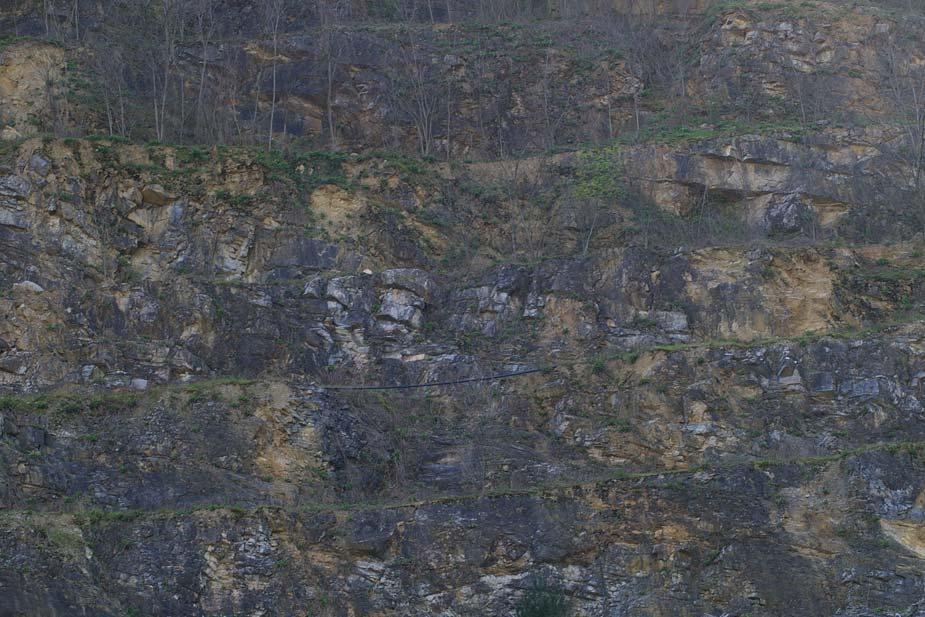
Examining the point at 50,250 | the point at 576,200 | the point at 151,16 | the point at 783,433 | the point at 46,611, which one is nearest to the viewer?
the point at 46,611

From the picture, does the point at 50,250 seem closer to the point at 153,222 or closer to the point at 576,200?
the point at 153,222

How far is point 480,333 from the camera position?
29.1 metres

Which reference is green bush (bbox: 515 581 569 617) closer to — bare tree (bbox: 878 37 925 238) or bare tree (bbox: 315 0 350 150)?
bare tree (bbox: 878 37 925 238)

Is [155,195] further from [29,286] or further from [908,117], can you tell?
[908,117]

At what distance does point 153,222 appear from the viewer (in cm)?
3047

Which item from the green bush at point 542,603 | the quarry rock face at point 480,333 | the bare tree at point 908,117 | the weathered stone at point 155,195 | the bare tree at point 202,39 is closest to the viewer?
the green bush at point 542,603

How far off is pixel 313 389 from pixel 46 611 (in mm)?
7068

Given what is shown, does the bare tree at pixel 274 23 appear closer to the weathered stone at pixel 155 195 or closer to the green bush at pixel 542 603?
the weathered stone at pixel 155 195

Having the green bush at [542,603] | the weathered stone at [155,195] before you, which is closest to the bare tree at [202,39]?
the weathered stone at [155,195]

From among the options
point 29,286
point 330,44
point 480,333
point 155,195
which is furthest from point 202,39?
point 480,333

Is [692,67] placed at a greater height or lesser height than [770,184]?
greater

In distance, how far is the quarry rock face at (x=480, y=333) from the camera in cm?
2273

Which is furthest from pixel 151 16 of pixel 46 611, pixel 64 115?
pixel 46 611

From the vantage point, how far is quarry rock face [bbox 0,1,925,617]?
22734 mm
